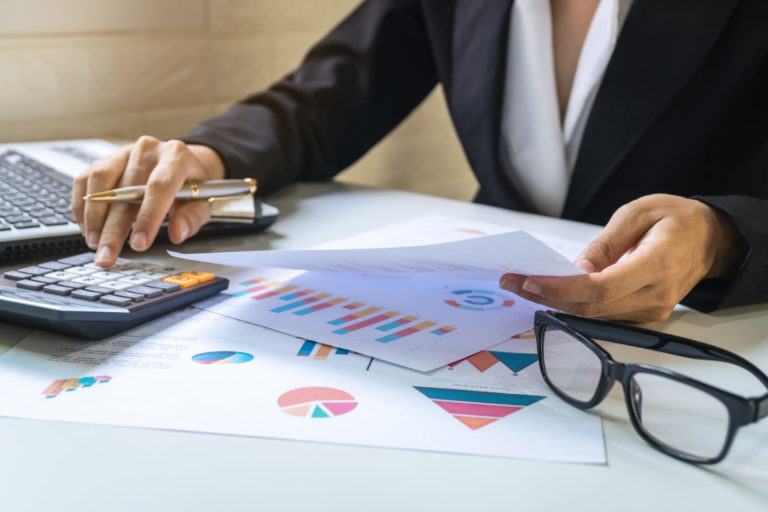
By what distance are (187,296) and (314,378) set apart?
16 cm

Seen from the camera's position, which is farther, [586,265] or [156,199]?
[156,199]

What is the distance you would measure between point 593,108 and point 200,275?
558mm

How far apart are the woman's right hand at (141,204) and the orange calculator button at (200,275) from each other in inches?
2.6

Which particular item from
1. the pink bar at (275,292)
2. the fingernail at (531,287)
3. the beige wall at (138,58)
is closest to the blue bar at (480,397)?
the fingernail at (531,287)

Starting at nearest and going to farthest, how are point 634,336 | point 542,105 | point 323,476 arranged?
point 323,476 < point 634,336 < point 542,105

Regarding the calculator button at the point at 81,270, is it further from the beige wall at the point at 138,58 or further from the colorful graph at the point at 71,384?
the beige wall at the point at 138,58

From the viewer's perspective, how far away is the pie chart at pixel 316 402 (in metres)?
0.44

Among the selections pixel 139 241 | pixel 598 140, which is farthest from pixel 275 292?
pixel 598 140

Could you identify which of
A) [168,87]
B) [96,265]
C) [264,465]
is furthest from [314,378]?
[168,87]

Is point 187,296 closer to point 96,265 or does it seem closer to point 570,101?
point 96,265

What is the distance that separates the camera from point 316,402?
447 mm

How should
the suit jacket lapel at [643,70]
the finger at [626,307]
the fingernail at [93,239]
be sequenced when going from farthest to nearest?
1. the suit jacket lapel at [643,70]
2. the fingernail at [93,239]
3. the finger at [626,307]

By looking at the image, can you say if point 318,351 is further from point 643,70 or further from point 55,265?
point 643,70

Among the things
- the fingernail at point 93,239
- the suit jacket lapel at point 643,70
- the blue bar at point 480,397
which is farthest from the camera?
the suit jacket lapel at point 643,70
